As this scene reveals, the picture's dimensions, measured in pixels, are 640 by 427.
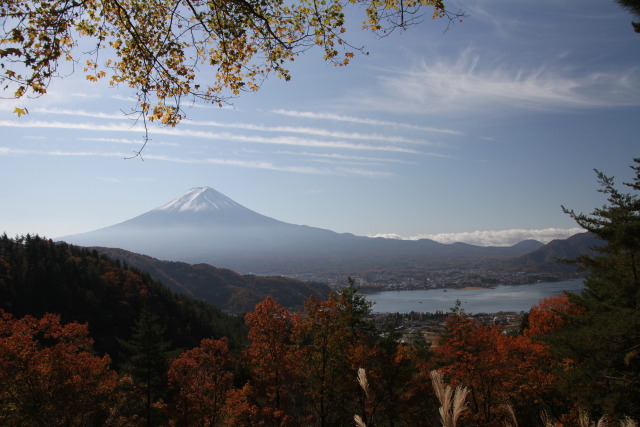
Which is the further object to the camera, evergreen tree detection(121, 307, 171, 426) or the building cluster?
the building cluster

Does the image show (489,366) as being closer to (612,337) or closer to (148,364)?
(612,337)

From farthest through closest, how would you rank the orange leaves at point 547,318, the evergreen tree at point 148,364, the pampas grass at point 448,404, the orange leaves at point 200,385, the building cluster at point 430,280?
the building cluster at point 430,280
the evergreen tree at point 148,364
the orange leaves at point 547,318
the orange leaves at point 200,385
the pampas grass at point 448,404

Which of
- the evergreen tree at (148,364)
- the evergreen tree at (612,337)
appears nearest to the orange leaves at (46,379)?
the evergreen tree at (148,364)

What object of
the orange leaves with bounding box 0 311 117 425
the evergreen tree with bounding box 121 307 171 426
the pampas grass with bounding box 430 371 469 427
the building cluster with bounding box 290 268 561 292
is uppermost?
the pampas grass with bounding box 430 371 469 427

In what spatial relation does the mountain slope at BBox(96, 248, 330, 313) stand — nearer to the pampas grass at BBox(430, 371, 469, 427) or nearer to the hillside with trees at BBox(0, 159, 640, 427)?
the hillside with trees at BBox(0, 159, 640, 427)

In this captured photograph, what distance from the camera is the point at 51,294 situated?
44.9 m

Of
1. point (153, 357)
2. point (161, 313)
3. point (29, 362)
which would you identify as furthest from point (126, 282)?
point (29, 362)

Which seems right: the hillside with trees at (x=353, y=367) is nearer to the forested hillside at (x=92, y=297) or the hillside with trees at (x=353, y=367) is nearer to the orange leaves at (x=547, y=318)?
the orange leaves at (x=547, y=318)

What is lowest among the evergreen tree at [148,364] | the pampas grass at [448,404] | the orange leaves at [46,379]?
the evergreen tree at [148,364]

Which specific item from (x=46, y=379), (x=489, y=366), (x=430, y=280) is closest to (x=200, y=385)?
(x=46, y=379)

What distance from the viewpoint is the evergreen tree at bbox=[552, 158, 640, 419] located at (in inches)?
347

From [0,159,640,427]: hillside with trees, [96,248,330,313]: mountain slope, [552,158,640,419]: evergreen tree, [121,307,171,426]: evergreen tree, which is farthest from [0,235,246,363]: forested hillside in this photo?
[96,248,330,313]: mountain slope

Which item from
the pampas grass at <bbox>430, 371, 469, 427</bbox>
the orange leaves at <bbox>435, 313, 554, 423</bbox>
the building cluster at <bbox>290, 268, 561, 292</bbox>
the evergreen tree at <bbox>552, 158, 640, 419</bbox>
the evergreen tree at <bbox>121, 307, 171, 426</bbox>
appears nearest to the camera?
the pampas grass at <bbox>430, 371, 469, 427</bbox>

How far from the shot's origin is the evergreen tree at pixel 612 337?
28.9 ft
